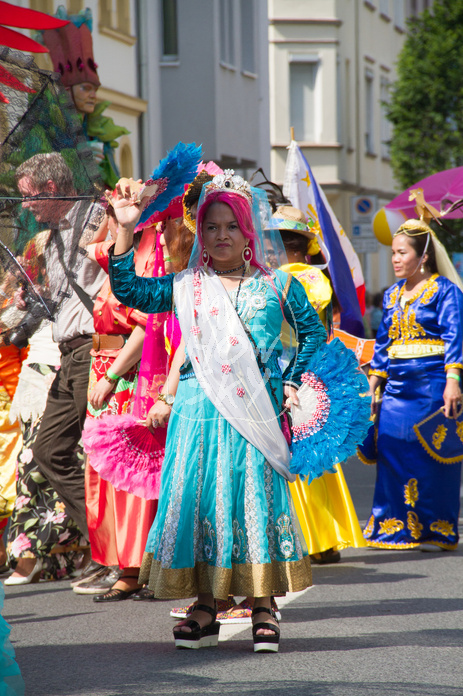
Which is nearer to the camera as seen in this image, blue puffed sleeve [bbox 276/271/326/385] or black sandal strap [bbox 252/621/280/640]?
black sandal strap [bbox 252/621/280/640]

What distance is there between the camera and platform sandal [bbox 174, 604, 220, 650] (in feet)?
16.1

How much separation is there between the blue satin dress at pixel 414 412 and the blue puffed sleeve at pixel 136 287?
2.97 meters

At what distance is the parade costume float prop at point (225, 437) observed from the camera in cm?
479

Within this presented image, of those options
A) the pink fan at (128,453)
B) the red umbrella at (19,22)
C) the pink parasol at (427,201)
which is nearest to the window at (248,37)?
the pink parasol at (427,201)

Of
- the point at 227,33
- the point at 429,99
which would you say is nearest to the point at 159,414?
the point at 227,33

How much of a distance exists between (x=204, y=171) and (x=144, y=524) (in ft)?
6.02

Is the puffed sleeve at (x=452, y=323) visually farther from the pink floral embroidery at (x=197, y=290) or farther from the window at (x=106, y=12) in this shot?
the window at (x=106, y=12)

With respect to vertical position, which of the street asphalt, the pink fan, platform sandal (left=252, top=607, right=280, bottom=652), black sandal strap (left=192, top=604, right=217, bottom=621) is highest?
the pink fan

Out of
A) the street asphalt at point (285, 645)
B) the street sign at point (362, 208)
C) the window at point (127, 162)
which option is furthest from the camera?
the window at point (127, 162)

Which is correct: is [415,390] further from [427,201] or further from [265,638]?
[265,638]

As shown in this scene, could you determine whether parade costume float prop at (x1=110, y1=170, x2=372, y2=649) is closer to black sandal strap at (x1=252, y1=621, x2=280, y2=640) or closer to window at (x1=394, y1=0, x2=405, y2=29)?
black sandal strap at (x1=252, y1=621, x2=280, y2=640)

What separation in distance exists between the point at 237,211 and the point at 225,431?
88cm

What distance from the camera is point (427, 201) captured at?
1027 cm

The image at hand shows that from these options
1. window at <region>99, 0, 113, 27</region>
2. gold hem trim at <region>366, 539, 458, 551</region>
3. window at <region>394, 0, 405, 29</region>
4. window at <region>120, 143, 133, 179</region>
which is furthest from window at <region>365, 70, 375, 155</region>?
gold hem trim at <region>366, 539, 458, 551</region>
